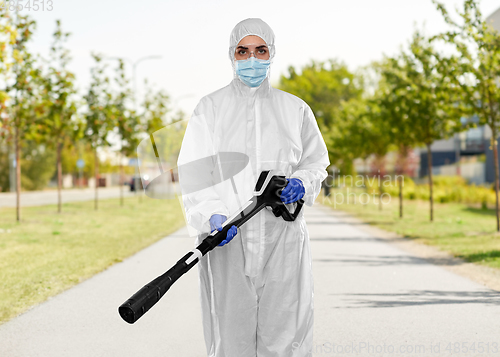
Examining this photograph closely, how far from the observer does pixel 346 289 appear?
667 cm

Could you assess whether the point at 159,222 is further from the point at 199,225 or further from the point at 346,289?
the point at 199,225

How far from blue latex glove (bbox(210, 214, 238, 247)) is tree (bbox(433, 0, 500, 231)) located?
32.8 feet

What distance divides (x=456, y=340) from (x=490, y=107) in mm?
9167

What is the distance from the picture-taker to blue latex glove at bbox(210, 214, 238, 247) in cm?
285

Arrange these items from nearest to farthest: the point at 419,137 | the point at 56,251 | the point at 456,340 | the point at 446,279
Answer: the point at 456,340, the point at 446,279, the point at 56,251, the point at 419,137

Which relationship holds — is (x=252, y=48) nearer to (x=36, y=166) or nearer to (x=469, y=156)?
(x=36, y=166)

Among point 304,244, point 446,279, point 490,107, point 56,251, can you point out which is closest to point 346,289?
point 446,279

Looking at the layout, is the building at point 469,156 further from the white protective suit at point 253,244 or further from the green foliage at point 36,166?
the green foliage at point 36,166

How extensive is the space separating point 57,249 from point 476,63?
9.34 m

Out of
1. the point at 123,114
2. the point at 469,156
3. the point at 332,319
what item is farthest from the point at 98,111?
the point at 469,156

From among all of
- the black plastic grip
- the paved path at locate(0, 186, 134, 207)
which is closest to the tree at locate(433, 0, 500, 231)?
the black plastic grip

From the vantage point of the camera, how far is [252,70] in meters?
3.11

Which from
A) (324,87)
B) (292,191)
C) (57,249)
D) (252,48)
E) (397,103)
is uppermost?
(324,87)

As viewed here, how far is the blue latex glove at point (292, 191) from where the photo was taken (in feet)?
9.68
